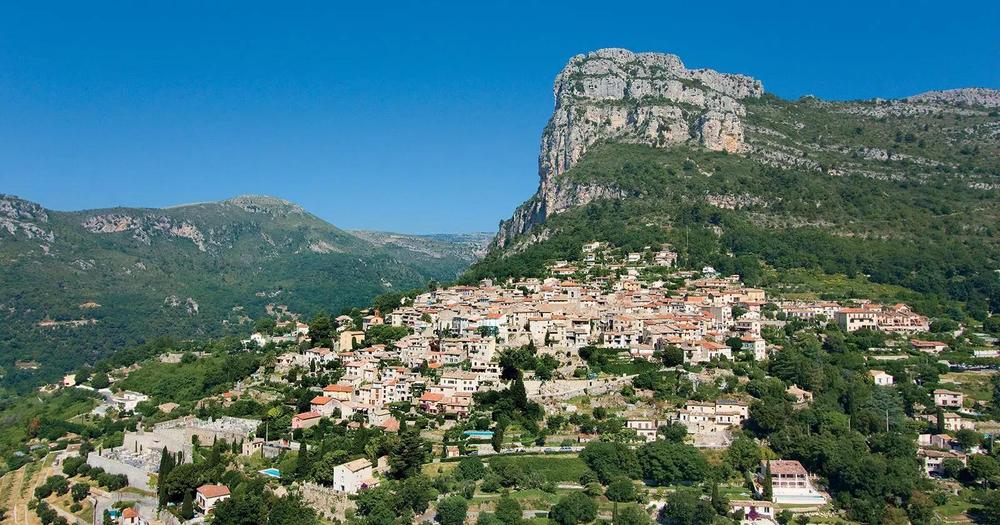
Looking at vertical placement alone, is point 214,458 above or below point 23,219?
below

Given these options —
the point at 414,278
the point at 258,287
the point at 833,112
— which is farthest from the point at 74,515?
the point at 414,278

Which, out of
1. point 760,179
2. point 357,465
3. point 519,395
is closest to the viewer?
point 357,465

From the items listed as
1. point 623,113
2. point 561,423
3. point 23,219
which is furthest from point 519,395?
point 23,219

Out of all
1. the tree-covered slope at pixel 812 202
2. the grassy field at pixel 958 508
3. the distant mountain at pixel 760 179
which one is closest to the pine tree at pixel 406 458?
the grassy field at pixel 958 508

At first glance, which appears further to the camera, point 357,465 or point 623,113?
point 623,113

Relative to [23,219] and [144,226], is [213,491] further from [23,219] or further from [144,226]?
[144,226]

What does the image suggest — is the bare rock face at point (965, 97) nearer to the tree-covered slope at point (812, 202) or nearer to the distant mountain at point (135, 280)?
the tree-covered slope at point (812, 202)

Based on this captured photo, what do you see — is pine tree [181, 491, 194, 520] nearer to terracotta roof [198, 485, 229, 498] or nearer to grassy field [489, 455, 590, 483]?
terracotta roof [198, 485, 229, 498]
